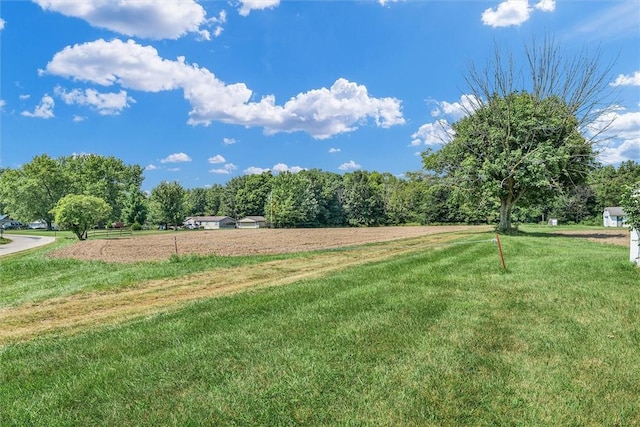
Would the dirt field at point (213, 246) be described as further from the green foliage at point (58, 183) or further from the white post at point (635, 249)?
the green foliage at point (58, 183)

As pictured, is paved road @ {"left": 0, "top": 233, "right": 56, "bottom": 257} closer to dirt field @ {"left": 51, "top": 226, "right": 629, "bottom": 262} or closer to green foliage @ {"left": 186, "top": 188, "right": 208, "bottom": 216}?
dirt field @ {"left": 51, "top": 226, "right": 629, "bottom": 262}

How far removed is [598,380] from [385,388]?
81.4 inches

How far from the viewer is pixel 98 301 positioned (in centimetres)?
846

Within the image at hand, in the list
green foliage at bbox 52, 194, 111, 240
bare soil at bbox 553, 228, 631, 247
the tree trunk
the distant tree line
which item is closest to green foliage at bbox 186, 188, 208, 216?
the distant tree line

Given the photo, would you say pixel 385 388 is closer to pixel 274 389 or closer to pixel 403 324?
pixel 274 389

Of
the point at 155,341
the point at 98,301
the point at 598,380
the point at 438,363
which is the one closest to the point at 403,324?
the point at 438,363

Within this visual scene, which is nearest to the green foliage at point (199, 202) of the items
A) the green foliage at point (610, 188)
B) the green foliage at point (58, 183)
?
the green foliage at point (58, 183)

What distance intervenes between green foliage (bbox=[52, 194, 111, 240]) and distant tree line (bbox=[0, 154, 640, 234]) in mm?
32383

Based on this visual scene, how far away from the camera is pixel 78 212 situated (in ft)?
107

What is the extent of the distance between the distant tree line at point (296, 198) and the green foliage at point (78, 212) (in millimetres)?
32383

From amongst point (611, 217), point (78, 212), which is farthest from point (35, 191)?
point (611, 217)

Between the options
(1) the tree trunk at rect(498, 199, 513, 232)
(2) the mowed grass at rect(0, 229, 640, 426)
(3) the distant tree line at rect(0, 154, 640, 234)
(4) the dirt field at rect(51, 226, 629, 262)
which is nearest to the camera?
(2) the mowed grass at rect(0, 229, 640, 426)

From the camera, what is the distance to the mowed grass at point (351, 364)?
329 centimetres

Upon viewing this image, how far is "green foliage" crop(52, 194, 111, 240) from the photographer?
105ft
